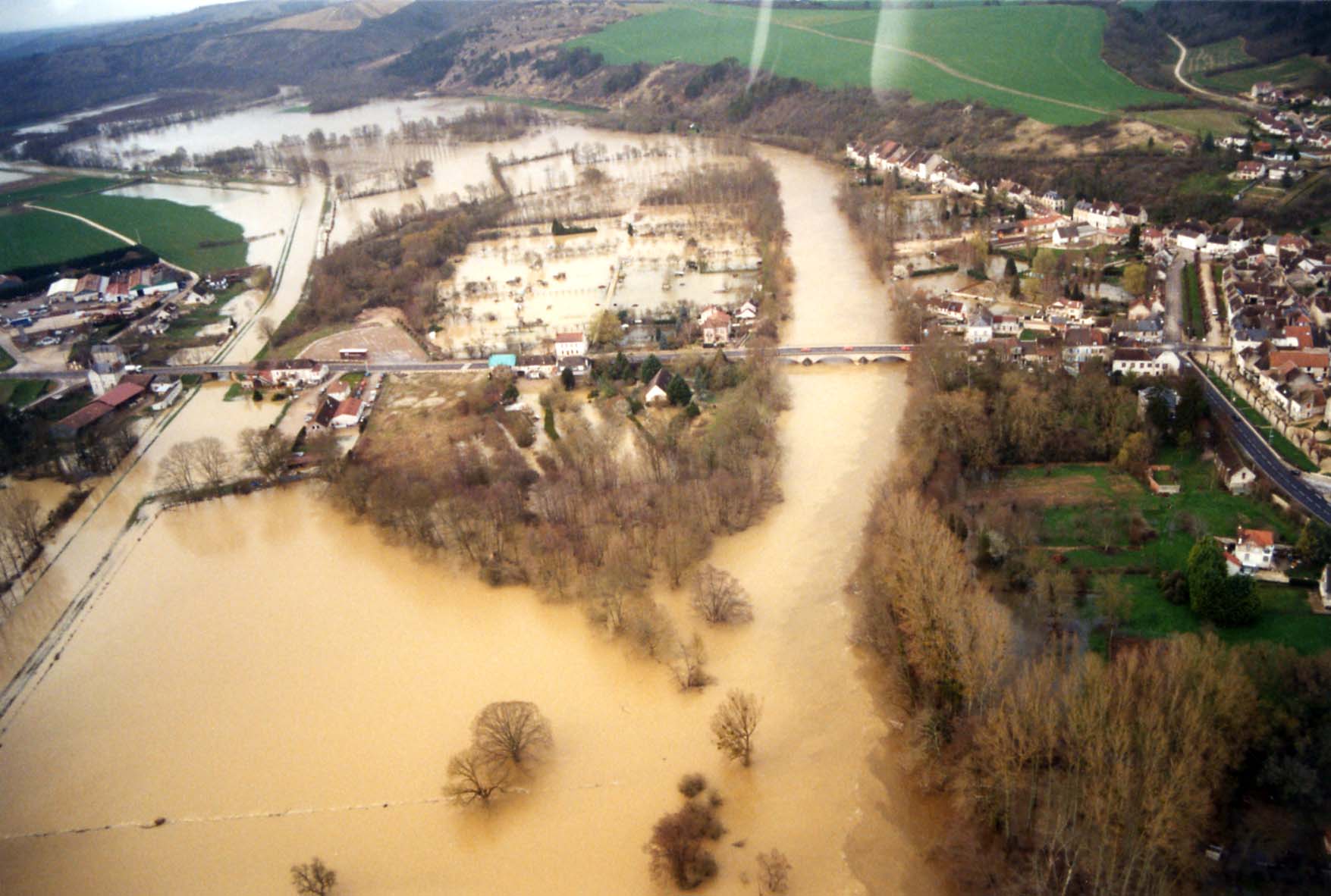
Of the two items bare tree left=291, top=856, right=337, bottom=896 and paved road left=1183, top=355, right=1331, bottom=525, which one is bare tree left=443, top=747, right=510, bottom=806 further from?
paved road left=1183, top=355, right=1331, bottom=525

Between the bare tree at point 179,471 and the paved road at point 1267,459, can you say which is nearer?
the paved road at point 1267,459

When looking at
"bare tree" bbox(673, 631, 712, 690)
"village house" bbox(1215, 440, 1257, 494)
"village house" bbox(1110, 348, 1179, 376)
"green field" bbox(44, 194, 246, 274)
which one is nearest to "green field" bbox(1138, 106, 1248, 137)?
"village house" bbox(1110, 348, 1179, 376)

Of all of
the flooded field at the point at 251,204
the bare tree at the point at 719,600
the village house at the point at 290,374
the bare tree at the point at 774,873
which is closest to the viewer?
the bare tree at the point at 774,873

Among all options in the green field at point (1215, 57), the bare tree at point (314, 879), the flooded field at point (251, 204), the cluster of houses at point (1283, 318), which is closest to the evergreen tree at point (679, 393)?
the cluster of houses at point (1283, 318)

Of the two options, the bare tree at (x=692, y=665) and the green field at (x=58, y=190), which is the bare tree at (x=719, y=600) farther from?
the green field at (x=58, y=190)

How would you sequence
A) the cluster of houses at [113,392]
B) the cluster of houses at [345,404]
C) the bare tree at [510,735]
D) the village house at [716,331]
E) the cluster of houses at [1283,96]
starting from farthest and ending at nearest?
the cluster of houses at [1283,96], the village house at [716,331], the cluster of houses at [113,392], the cluster of houses at [345,404], the bare tree at [510,735]

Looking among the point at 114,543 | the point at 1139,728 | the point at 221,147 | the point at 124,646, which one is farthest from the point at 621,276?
the point at 221,147

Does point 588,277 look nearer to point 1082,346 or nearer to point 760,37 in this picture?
point 1082,346
